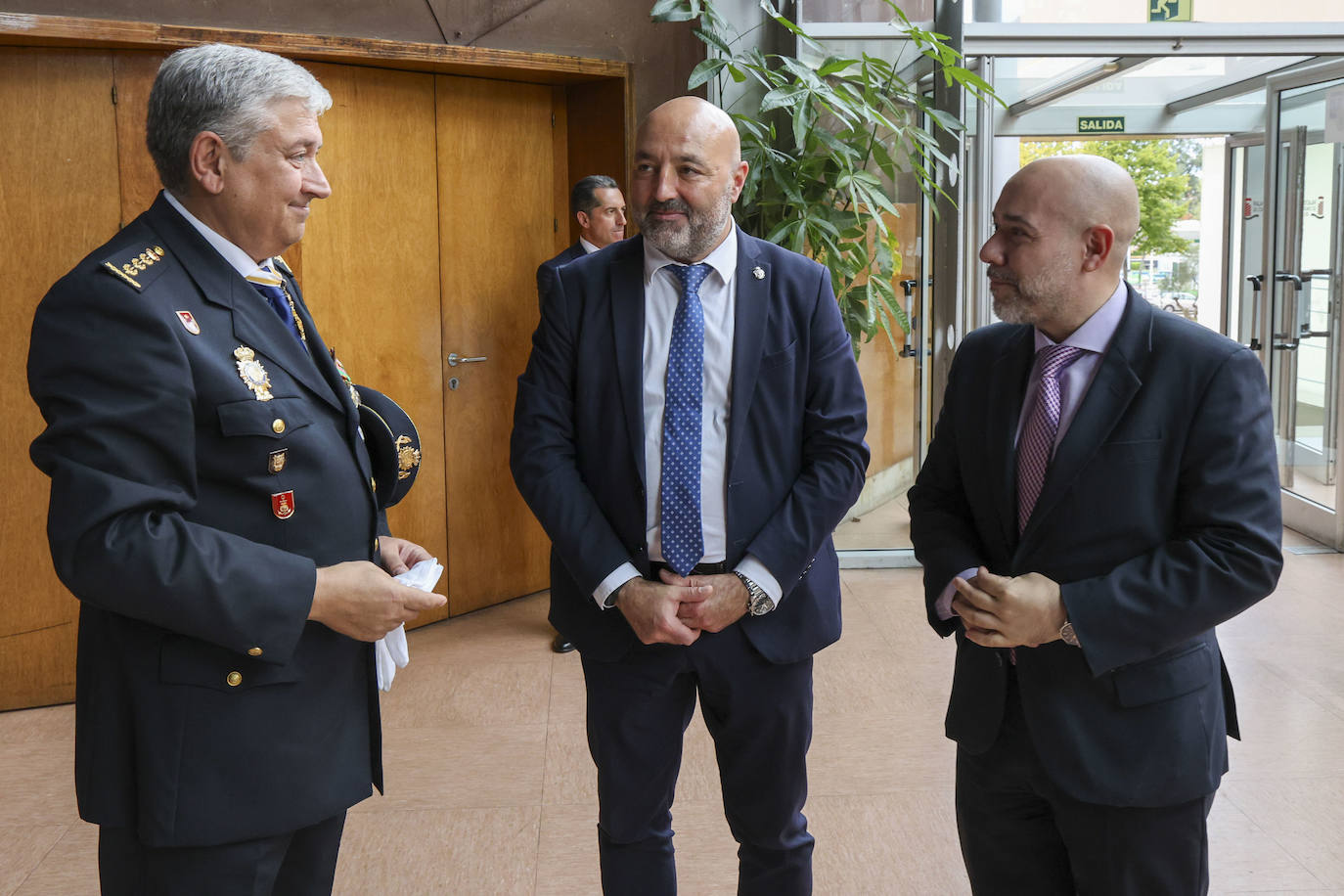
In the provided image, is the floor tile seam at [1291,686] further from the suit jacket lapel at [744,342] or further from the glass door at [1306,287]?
the suit jacket lapel at [744,342]

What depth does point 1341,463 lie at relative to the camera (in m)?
6.12

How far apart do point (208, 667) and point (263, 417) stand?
34 centimetres

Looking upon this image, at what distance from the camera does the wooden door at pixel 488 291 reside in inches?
199

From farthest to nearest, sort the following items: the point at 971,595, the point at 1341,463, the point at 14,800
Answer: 1. the point at 1341,463
2. the point at 14,800
3. the point at 971,595

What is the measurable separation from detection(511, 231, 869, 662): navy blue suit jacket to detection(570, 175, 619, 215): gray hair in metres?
2.49

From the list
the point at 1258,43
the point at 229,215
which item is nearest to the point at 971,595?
the point at 229,215

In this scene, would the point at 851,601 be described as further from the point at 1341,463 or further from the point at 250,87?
the point at 250,87

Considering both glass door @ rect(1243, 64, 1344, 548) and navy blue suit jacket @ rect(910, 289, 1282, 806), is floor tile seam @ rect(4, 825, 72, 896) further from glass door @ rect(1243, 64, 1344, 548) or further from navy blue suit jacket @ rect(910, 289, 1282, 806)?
glass door @ rect(1243, 64, 1344, 548)

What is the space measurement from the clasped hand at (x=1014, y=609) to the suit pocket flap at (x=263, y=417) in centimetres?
99

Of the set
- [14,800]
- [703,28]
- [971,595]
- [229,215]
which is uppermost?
[703,28]

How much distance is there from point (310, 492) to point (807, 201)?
3.62 m

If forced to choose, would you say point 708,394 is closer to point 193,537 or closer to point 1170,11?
point 193,537

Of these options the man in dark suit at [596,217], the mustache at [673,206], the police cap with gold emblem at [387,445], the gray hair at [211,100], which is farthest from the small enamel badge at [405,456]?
the man in dark suit at [596,217]

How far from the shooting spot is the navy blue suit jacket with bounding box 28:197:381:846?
1.43 meters
